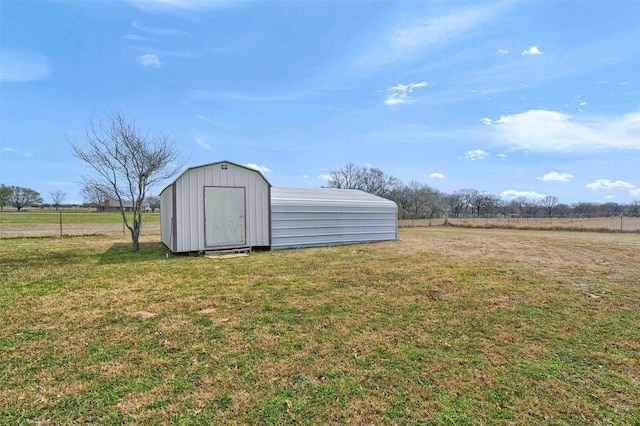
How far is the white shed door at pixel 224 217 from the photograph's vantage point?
29.8 ft

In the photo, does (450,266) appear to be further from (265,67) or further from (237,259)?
(265,67)

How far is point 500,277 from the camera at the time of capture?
5.85 meters

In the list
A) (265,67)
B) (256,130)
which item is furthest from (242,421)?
(256,130)

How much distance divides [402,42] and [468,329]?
28.1 feet

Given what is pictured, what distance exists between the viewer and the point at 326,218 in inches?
451

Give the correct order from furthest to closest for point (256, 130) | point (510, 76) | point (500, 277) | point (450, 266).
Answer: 1. point (256, 130)
2. point (510, 76)
3. point (450, 266)
4. point (500, 277)

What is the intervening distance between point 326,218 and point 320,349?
28.5 feet

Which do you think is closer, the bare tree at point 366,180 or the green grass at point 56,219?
the green grass at point 56,219

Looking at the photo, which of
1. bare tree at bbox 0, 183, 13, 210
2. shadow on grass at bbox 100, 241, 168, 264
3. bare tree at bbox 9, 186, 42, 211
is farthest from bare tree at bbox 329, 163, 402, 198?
bare tree at bbox 9, 186, 42, 211

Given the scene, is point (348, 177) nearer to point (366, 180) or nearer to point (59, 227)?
point (366, 180)

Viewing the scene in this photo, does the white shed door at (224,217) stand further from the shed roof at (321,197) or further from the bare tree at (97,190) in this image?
the bare tree at (97,190)

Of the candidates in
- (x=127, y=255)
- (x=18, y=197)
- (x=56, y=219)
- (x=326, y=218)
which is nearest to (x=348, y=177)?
(x=326, y=218)

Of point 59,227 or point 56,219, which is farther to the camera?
point 56,219

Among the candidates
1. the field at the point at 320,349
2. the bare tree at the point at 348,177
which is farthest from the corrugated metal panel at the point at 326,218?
the bare tree at the point at 348,177
